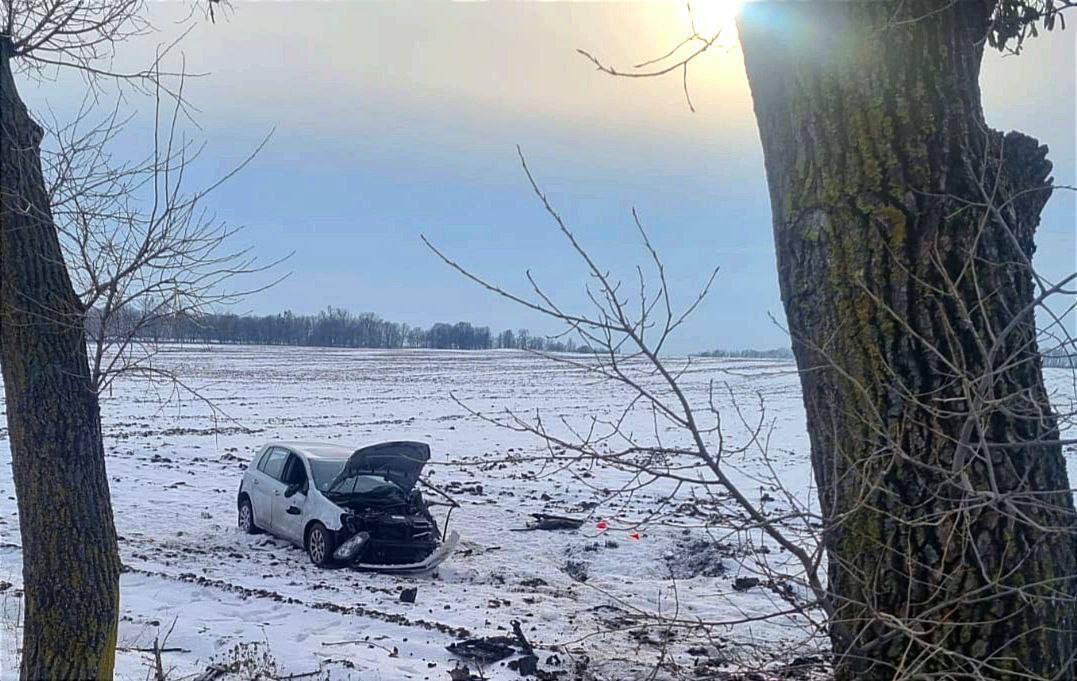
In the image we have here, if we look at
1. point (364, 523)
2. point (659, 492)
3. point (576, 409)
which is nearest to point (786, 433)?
point (576, 409)

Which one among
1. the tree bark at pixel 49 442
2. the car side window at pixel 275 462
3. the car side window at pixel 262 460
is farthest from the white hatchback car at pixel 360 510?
the tree bark at pixel 49 442

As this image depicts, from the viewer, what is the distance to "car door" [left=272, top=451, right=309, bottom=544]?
11.1 metres

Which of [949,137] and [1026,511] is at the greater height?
[949,137]

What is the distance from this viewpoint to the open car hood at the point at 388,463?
10508 mm

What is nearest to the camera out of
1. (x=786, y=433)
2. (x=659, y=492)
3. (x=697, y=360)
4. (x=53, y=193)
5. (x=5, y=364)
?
(x=697, y=360)

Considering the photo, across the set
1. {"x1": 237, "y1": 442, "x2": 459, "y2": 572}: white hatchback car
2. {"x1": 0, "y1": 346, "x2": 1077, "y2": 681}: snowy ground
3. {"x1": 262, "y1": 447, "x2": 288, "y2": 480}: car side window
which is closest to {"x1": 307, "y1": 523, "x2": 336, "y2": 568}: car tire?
{"x1": 237, "y1": 442, "x2": 459, "y2": 572}: white hatchback car

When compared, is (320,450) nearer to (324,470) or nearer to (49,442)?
(324,470)

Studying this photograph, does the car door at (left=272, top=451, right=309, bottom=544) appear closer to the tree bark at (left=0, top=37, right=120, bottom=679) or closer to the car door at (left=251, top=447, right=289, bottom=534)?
the car door at (left=251, top=447, right=289, bottom=534)

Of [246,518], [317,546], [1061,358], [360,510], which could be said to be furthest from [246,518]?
[1061,358]

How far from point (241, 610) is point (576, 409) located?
23.7 metres

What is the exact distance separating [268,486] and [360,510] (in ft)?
6.68

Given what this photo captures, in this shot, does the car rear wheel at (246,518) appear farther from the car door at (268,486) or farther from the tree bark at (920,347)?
the tree bark at (920,347)

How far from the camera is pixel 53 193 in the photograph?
4.85 metres

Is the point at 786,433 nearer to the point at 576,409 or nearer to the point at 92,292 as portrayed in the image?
the point at 576,409
